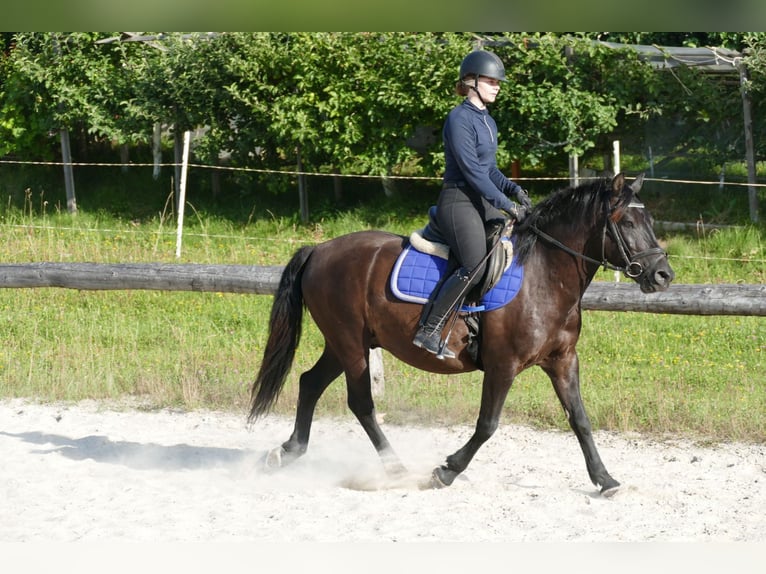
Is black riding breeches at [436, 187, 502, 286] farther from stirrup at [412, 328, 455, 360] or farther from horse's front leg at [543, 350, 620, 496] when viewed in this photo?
horse's front leg at [543, 350, 620, 496]

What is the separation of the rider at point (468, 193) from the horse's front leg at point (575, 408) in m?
0.69

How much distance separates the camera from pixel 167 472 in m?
6.59

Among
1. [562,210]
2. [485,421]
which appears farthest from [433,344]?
[562,210]

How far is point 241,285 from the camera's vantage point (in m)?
8.28

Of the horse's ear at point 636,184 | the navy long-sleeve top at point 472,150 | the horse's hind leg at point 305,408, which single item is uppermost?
the navy long-sleeve top at point 472,150

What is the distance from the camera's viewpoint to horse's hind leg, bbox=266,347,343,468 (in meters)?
6.53

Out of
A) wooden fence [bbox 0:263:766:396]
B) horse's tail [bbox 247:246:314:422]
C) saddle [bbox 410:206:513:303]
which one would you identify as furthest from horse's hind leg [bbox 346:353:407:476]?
wooden fence [bbox 0:263:766:396]

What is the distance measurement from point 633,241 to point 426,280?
1.26 m

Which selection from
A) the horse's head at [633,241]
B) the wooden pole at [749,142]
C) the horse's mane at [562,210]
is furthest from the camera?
the wooden pole at [749,142]

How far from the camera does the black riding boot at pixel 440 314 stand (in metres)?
5.76

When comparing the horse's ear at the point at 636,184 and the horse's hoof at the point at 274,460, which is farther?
the horse's hoof at the point at 274,460

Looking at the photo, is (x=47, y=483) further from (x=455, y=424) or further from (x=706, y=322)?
(x=706, y=322)

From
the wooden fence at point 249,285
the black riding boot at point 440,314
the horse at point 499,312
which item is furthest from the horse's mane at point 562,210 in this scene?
the wooden fence at point 249,285

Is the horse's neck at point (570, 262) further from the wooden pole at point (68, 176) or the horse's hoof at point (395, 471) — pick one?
the wooden pole at point (68, 176)
